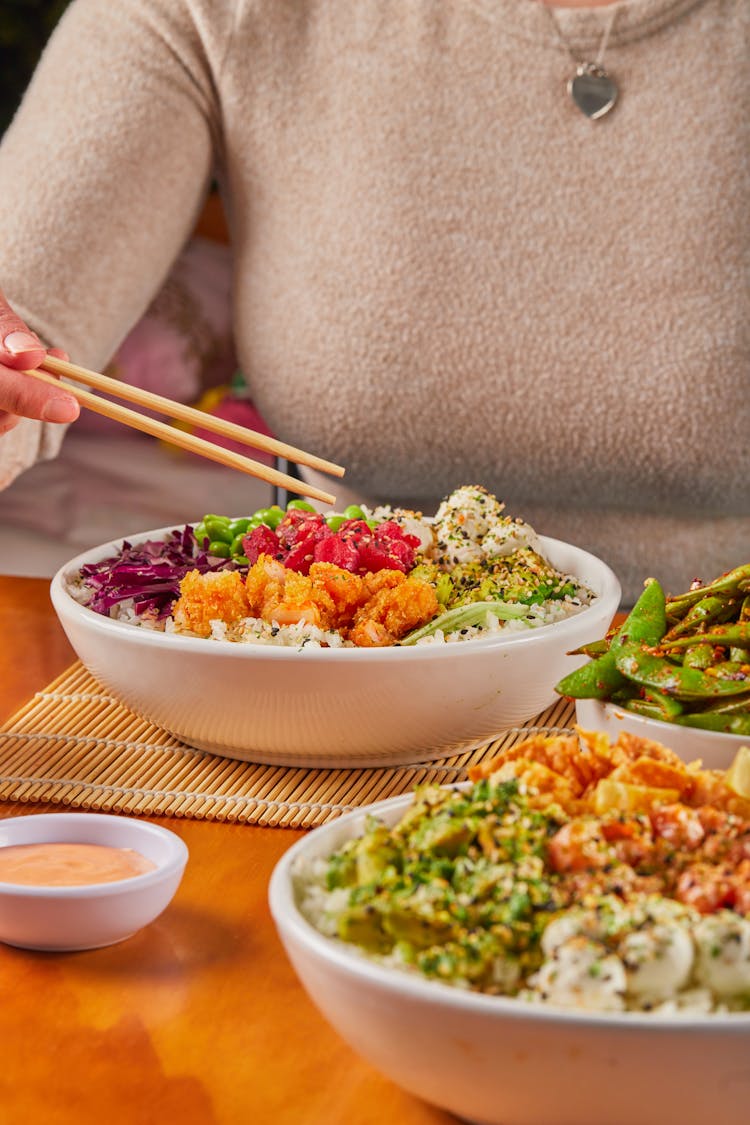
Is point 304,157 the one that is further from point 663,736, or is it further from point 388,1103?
point 388,1103

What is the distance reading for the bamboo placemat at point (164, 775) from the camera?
3.84 ft

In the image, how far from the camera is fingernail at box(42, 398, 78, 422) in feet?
4.45

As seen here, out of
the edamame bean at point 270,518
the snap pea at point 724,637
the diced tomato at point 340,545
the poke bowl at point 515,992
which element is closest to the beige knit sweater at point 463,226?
the edamame bean at point 270,518

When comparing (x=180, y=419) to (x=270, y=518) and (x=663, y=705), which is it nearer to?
(x=270, y=518)

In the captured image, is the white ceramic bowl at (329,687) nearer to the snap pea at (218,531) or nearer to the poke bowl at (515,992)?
the snap pea at (218,531)

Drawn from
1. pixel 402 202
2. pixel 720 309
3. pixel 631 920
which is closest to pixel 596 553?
pixel 720 309

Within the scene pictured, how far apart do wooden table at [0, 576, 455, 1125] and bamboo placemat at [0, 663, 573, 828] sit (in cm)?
14

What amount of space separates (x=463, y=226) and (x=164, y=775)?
1.16 metres

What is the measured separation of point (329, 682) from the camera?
1143mm

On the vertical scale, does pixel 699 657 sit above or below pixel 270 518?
above

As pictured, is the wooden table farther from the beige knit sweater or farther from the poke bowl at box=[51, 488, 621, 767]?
the beige knit sweater

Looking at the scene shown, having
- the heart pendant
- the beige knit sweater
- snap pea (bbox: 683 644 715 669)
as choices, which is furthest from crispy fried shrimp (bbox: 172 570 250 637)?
the heart pendant

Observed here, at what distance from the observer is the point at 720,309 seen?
2.01 m

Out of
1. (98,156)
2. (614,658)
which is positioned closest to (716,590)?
(614,658)
